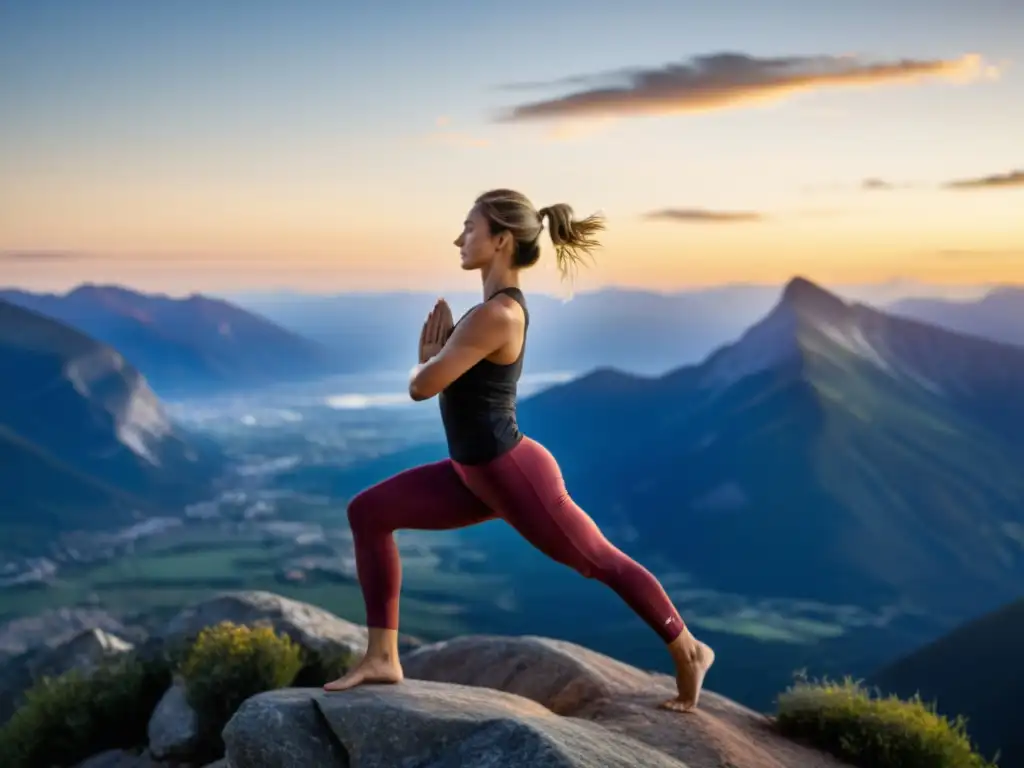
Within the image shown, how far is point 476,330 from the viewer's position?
540cm

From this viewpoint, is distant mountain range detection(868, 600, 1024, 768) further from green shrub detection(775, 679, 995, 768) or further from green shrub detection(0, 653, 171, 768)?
green shrub detection(0, 653, 171, 768)

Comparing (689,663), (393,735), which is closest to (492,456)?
(393,735)

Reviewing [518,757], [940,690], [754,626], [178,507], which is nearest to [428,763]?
[518,757]

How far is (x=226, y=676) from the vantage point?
8.31 metres

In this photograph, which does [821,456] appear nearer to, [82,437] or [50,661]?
[50,661]

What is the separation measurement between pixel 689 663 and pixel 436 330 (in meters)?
2.46

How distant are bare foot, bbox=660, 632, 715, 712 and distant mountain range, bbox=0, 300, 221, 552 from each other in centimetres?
2222

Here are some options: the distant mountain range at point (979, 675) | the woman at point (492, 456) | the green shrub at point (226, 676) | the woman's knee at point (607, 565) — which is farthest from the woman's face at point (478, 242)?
the distant mountain range at point (979, 675)

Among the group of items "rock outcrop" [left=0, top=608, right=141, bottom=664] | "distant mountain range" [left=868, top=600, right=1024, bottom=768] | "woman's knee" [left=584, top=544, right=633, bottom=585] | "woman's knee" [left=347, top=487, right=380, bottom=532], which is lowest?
"rock outcrop" [left=0, top=608, right=141, bottom=664]

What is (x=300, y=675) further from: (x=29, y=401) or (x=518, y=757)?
(x=29, y=401)

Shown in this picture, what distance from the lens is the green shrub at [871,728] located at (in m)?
7.25

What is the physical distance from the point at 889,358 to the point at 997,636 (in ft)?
37.0

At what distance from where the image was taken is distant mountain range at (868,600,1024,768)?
42.5 feet

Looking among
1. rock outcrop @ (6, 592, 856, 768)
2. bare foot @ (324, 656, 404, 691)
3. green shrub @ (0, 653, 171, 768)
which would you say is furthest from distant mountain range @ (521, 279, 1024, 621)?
bare foot @ (324, 656, 404, 691)
